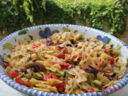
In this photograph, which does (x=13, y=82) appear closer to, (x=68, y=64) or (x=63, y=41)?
(x=68, y=64)

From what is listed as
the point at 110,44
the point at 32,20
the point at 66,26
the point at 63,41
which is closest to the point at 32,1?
the point at 32,20

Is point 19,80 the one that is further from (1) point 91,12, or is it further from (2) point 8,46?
(1) point 91,12

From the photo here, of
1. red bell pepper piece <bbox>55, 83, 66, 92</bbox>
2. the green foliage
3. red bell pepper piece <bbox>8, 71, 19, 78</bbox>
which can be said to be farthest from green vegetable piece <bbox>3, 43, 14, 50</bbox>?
the green foliage

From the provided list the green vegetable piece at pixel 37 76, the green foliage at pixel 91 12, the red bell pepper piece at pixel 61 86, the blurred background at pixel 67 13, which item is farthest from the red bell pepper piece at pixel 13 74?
the green foliage at pixel 91 12

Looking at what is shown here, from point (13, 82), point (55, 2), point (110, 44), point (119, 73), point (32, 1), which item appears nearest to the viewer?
point (13, 82)

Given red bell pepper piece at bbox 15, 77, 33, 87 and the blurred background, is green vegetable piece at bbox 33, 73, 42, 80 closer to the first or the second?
red bell pepper piece at bbox 15, 77, 33, 87

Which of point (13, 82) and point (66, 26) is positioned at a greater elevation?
point (66, 26)

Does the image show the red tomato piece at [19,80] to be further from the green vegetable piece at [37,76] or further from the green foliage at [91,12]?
the green foliage at [91,12]
